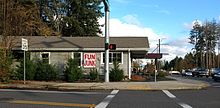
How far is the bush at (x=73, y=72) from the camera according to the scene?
108 feet

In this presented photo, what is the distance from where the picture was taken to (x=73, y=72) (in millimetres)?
33031

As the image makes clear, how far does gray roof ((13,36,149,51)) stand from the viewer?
36.2 meters

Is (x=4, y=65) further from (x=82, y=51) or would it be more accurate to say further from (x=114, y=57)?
(x=114, y=57)

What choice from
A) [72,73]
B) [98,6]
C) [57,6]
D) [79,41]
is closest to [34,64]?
[72,73]

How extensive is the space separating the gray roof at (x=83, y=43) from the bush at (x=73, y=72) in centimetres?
287

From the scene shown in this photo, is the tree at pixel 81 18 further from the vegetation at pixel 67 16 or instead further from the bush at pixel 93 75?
the bush at pixel 93 75

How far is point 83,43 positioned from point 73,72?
5.34 m

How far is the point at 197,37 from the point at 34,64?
10669cm

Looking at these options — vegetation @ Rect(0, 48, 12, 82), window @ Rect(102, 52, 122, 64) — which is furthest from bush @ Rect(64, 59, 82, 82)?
vegetation @ Rect(0, 48, 12, 82)

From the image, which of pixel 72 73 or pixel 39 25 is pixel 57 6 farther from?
pixel 72 73

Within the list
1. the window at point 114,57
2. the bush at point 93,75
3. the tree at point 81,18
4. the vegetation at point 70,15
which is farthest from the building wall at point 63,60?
the tree at point 81,18

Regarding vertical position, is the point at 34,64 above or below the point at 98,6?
below

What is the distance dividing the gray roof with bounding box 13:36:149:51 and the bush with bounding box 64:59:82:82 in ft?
9.42

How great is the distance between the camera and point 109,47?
30609mm
